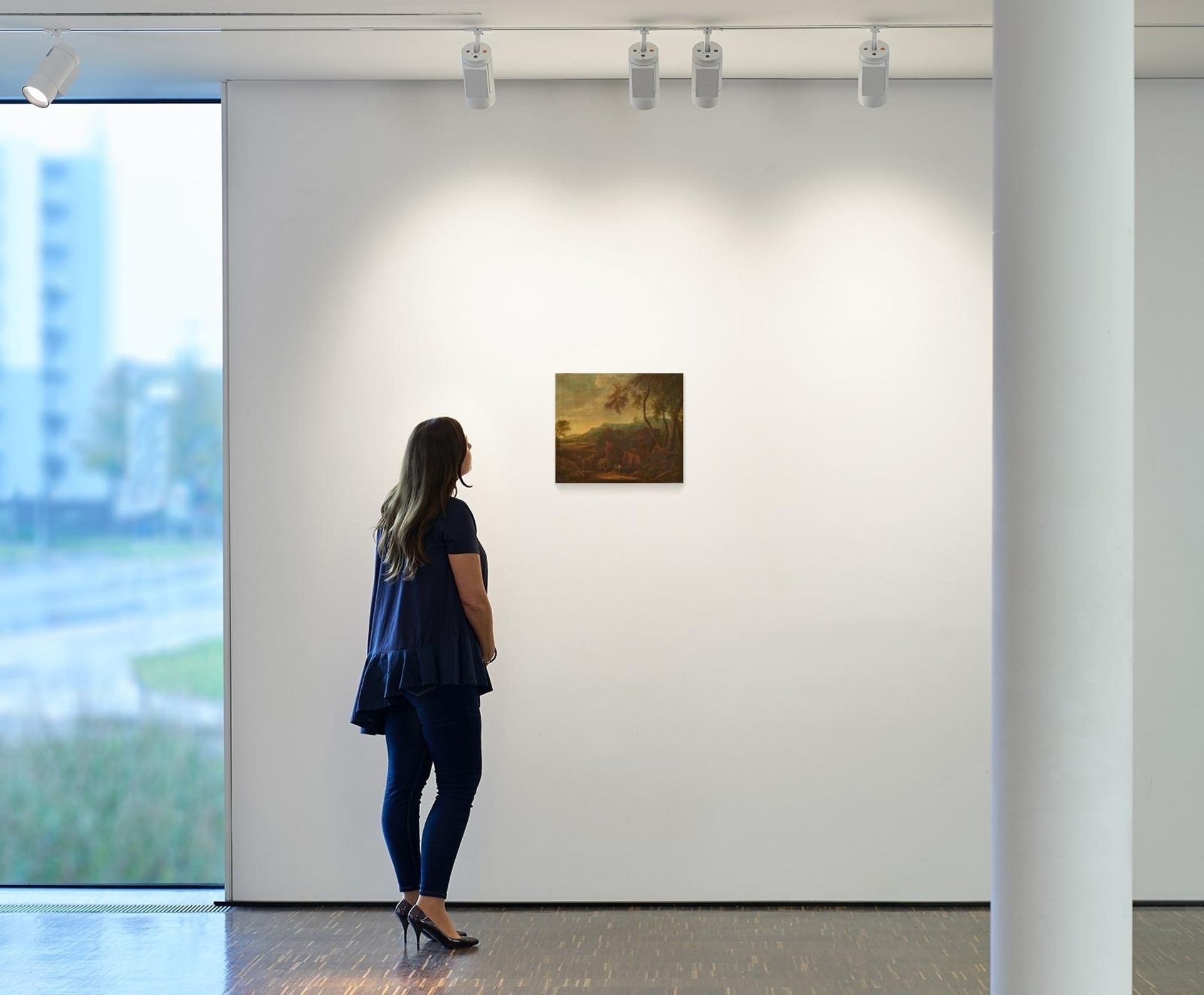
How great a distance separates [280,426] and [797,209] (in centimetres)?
207

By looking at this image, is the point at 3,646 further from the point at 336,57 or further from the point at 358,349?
the point at 336,57

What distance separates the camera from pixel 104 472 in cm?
441

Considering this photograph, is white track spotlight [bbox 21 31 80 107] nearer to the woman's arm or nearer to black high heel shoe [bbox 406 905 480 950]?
the woman's arm

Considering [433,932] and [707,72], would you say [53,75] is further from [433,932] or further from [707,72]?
[433,932]

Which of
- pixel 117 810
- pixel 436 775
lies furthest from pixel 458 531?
pixel 117 810

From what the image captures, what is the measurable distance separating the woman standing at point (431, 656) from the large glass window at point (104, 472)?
1.01 m

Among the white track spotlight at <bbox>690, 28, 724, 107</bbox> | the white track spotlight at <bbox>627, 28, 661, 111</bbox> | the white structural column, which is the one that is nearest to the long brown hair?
the white track spotlight at <bbox>627, 28, 661, 111</bbox>

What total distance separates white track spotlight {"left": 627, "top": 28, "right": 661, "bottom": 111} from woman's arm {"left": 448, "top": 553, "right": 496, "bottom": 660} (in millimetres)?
1594

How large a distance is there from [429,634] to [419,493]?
447mm

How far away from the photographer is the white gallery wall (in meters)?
4.20

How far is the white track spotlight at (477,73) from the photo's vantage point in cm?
371

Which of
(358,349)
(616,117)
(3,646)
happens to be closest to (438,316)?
(358,349)

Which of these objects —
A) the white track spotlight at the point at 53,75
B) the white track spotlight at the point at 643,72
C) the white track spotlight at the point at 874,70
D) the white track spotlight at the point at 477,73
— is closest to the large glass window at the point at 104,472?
the white track spotlight at the point at 53,75

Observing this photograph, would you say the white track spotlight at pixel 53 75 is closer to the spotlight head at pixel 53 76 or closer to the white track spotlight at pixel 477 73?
the spotlight head at pixel 53 76
